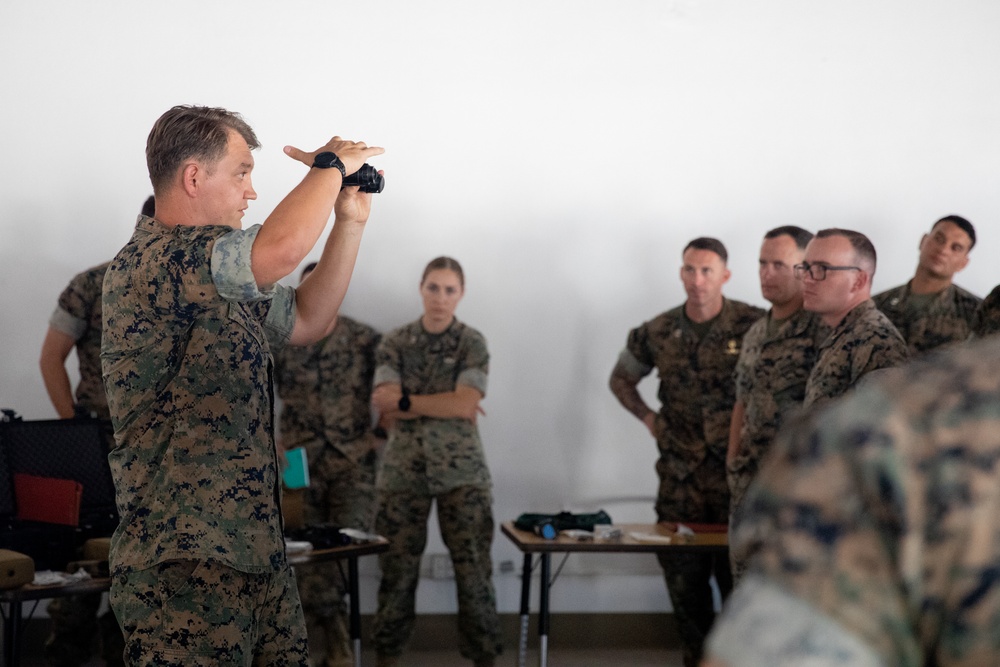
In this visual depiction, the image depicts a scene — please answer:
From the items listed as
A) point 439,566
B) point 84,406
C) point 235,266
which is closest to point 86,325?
point 84,406

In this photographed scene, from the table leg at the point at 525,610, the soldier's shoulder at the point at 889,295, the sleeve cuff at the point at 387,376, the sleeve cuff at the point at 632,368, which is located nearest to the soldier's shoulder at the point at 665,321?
the sleeve cuff at the point at 632,368

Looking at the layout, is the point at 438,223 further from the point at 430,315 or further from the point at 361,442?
the point at 361,442

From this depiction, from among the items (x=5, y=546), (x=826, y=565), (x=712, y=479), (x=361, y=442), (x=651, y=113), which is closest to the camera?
(x=826, y=565)

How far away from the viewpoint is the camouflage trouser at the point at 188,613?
1.87m

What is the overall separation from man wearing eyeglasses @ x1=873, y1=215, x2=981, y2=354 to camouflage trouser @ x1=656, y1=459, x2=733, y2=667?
106cm

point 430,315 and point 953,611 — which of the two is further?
point 430,315

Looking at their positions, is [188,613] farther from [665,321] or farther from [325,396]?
[665,321]

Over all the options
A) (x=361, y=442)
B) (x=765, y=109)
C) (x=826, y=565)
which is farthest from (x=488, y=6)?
(x=826, y=565)

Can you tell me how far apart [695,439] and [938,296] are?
4.11ft

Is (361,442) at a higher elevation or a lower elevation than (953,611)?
lower

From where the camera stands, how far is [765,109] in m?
5.45

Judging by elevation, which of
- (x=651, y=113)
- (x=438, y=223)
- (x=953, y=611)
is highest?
(x=651, y=113)

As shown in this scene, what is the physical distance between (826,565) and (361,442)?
460 centimetres

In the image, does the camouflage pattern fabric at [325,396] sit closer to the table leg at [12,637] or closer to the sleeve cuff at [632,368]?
the sleeve cuff at [632,368]
